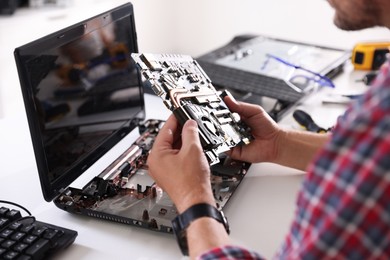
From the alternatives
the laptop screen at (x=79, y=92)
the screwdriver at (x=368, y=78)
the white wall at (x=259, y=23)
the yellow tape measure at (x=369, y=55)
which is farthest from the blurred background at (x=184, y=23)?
the laptop screen at (x=79, y=92)

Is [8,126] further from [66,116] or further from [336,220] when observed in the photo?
[336,220]

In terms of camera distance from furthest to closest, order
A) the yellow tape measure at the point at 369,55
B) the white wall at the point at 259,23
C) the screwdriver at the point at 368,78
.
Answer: the white wall at the point at 259,23
the yellow tape measure at the point at 369,55
the screwdriver at the point at 368,78

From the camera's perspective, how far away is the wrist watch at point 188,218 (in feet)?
2.43

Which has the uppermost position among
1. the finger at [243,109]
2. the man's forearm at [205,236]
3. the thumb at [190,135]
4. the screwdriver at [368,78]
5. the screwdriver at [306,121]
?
the thumb at [190,135]

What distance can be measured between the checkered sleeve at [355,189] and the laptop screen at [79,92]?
0.51 metres

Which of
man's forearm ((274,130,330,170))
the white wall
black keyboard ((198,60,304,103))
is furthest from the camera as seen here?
the white wall

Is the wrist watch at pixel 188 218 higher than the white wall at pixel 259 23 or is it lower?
higher

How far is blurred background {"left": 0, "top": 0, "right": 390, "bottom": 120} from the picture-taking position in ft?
8.13

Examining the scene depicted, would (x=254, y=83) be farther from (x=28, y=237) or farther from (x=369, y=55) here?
(x=28, y=237)

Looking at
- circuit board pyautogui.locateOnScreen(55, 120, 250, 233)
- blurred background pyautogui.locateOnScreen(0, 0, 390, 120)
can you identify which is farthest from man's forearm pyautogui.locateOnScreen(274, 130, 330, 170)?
blurred background pyautogui.locateOnScreen(0, 0, 390, 120)

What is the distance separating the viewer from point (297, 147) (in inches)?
41.6

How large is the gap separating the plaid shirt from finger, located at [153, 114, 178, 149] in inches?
15.6

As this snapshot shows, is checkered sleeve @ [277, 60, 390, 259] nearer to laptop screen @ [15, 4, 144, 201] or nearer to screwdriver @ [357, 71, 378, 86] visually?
laptop screen @ [15, 4, 144, 201]

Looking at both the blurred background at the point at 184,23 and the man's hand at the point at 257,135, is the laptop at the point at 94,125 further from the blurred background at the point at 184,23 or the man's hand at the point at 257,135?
the blurred background at the point at 184,23
